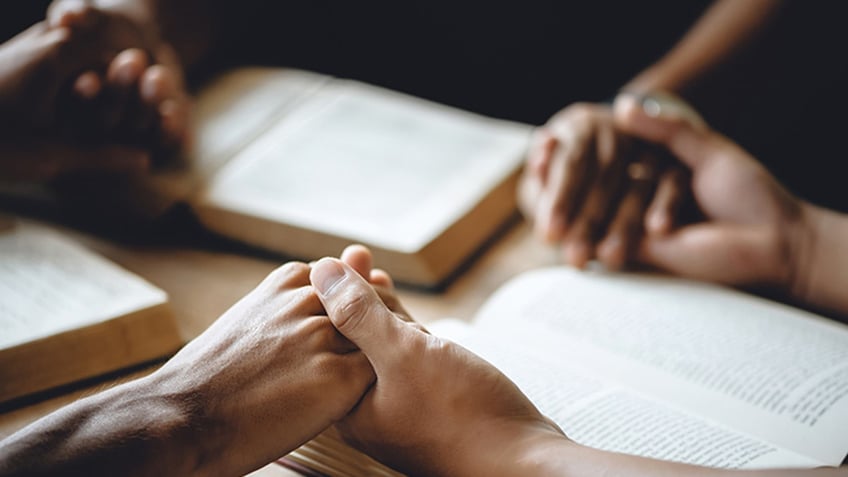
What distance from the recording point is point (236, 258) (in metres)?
1.09

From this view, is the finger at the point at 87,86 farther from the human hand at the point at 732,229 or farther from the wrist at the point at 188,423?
the human hand at the point at 732,229

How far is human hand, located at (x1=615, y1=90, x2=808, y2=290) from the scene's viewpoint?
3.43ft

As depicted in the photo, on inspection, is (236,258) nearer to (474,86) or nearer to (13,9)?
(13,9)

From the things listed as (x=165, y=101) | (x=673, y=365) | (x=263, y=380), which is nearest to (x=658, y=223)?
(x=673, y=365)

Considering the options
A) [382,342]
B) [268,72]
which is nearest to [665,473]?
[382,342]

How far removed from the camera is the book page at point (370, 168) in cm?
107

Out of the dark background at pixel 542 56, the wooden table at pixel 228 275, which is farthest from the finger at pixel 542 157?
the dark background at pixel 542 56

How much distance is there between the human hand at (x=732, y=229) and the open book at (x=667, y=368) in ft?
0.12

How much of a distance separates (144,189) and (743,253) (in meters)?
0.80

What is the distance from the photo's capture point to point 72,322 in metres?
0.83

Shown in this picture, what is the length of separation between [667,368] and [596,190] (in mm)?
344

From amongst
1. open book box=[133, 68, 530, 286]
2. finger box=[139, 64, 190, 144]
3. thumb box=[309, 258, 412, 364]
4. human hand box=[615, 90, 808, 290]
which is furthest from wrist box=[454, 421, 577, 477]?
finger box=[139, 64, 190, 144]

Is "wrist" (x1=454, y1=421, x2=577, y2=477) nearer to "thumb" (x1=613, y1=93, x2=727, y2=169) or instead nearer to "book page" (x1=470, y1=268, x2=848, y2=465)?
"book page" (x1=470, y1=268, x2=848, y2=465)

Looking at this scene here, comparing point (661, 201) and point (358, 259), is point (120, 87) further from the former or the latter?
point (661, 201)
